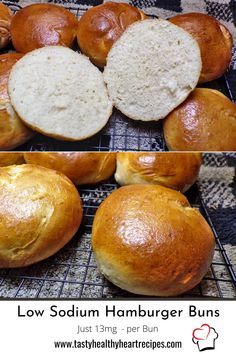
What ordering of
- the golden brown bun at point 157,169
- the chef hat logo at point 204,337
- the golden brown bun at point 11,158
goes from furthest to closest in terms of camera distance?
the golden brown bun at point 157,169 < the golden brown bun at point 11,158 < the chef hat logo at point 204,337

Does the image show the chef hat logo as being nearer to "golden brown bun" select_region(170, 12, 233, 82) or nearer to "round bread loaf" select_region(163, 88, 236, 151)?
"round bread loaf" select_region(163, 88, 236, 151)

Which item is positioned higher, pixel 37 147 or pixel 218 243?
pixel 37 147

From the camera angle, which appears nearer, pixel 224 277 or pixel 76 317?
pixel 76 317

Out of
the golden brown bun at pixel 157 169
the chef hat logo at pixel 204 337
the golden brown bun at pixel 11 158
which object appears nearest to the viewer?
the chef hat logo at pixel 204 337

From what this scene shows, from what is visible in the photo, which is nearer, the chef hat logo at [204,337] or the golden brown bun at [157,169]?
the chef hat logo at [204,337]

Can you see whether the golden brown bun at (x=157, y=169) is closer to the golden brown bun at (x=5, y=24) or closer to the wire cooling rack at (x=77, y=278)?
the wire cooling rack at (x=77, y=278)

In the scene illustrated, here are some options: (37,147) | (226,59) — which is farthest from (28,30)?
(226,59)

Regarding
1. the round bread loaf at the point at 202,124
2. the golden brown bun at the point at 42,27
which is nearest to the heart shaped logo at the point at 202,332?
the round bread loaf at the point at 202,124

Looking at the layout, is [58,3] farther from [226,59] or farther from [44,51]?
[226,59]
